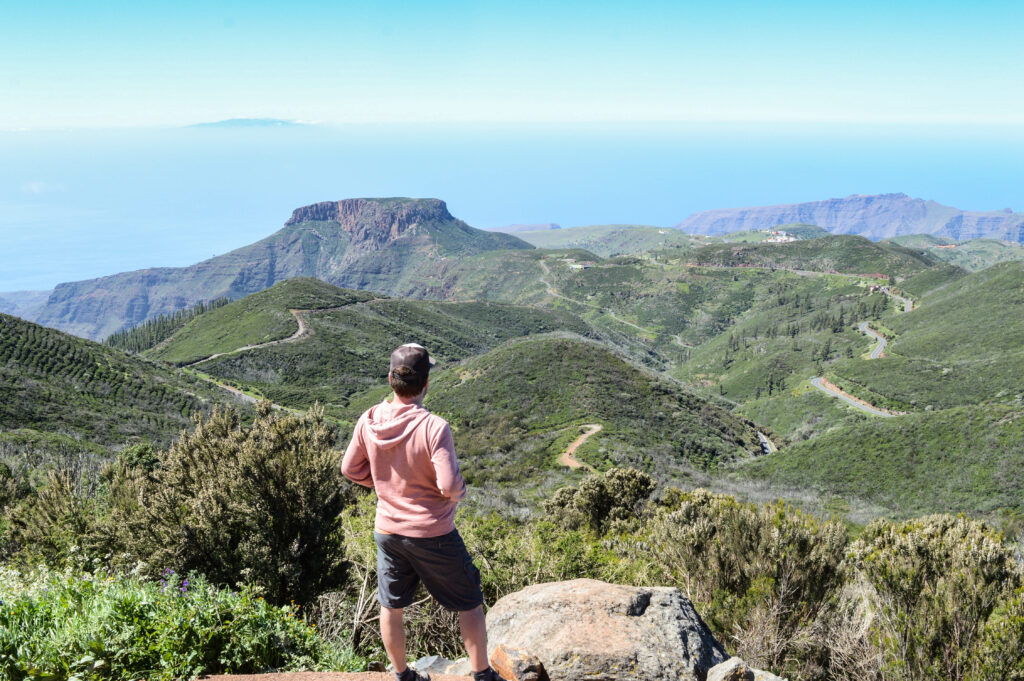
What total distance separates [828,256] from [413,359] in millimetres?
153271

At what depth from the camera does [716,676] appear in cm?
488

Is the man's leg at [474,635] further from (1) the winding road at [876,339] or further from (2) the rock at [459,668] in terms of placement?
(1) the winding road at [876,339]

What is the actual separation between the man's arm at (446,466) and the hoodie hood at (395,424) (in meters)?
0.20

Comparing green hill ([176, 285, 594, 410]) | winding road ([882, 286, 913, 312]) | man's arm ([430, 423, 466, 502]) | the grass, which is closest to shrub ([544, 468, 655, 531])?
man's arm ([430, 423, 466, 502])

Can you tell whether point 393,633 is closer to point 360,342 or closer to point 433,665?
point 433,665

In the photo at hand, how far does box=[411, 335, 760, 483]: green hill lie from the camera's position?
3634 centimetres

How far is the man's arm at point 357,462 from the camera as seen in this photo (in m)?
3.96

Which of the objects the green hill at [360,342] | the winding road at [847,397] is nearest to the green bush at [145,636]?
the green hill at [360,342]

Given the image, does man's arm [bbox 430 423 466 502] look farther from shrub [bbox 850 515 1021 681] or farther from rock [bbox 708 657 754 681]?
shrub [bbox 850 515 1021 681]

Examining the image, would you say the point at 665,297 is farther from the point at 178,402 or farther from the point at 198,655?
the point at 198,655

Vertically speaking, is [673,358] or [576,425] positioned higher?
[576,425]

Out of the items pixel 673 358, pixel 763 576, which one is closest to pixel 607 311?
pixel 673 358

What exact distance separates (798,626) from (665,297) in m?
128

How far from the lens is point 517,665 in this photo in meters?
4.52
